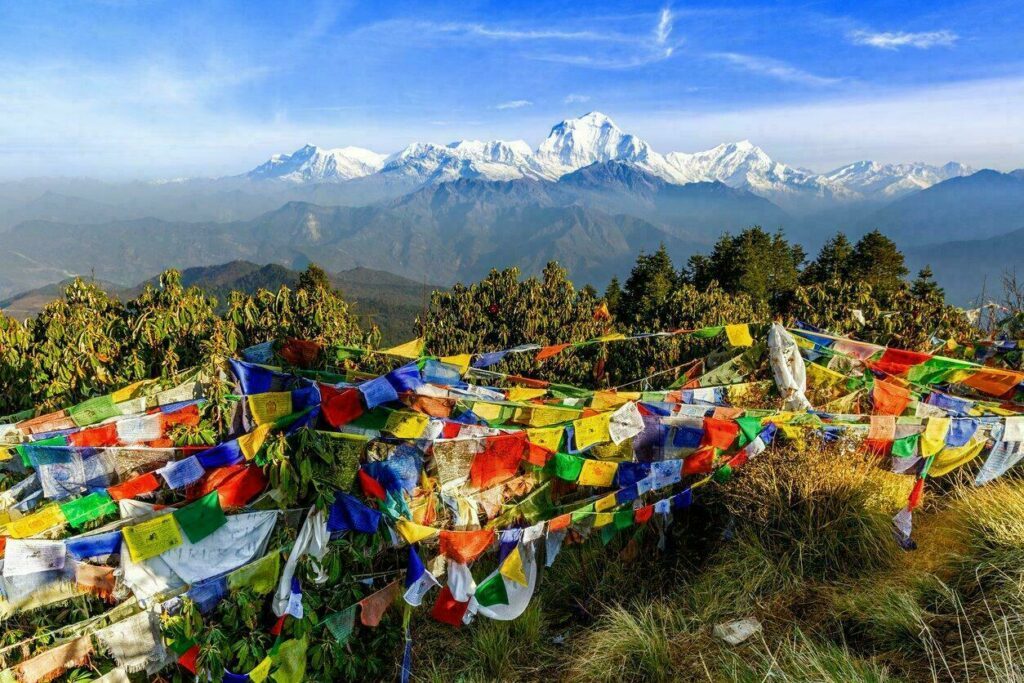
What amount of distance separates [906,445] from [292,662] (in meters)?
6.25

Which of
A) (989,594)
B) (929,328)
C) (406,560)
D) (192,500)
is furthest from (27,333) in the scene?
(929,328)

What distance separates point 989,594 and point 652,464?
2654 mm

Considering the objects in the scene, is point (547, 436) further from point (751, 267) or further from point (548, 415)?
point (751, 267)

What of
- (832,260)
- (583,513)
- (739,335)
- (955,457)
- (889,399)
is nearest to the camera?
(583,513)

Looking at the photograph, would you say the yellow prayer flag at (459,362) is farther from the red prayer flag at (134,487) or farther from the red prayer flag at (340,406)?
the red prayer flag at (134,487)

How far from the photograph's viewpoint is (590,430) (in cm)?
587

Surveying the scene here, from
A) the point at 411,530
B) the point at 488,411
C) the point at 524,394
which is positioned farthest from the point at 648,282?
the point at 411,530

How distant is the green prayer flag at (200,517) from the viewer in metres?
4.89

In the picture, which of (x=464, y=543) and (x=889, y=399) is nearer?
(x=464, y=543)

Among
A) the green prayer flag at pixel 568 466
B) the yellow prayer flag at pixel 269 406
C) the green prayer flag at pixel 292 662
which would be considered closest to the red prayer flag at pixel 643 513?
the green prayer flag at pixel 568 466

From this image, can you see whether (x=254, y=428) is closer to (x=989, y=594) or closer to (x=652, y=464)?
(x=652, y=464)

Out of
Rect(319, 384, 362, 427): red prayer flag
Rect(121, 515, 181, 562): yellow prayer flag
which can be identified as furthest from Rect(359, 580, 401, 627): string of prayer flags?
Rect(121, 515, 181, 562): yellow prayer flag

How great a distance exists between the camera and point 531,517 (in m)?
6.10

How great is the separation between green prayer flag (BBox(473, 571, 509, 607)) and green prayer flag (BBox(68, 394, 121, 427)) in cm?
406
